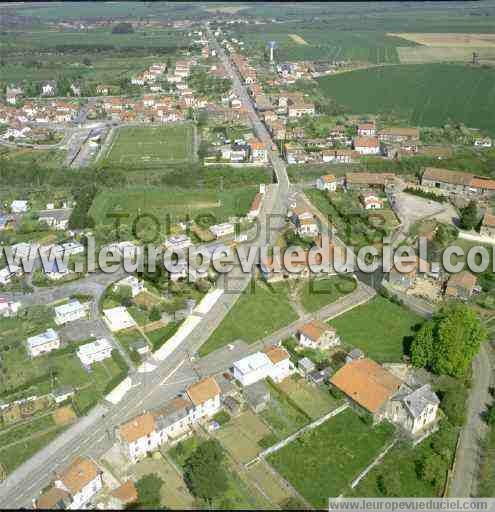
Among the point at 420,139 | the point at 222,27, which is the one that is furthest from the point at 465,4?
the point at 420,139

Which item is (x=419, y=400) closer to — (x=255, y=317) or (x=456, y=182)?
(x=255, y=317)

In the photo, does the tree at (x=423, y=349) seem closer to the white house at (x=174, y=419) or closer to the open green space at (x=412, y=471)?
the open green space at (x=412, y=471)

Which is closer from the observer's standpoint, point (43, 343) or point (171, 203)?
point (43, 343)

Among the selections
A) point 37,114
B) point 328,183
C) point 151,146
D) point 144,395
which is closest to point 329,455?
point 144,395

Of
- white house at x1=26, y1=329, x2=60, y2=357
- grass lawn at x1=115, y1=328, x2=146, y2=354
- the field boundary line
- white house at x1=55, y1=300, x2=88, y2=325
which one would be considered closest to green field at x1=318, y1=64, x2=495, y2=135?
the field boundary line

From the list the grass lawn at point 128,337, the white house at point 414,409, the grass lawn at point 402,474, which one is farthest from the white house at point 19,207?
the grass lawn at point 402,474
